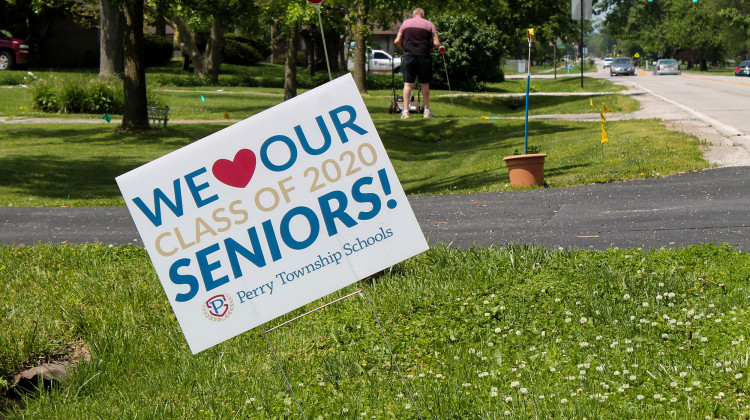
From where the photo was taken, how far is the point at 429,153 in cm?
1717

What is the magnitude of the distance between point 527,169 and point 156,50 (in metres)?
39.4

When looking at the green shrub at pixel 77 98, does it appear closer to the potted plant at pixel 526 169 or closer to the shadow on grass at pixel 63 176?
the shadow on grass at pixel 63 176

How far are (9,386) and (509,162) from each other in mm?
7171

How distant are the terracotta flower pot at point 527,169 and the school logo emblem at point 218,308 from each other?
24.6 ft

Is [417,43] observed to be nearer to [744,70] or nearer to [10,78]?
[10,78]

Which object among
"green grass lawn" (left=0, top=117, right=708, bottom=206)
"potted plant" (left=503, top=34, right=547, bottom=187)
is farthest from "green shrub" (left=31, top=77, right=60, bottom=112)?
"potted plant" (left=503, top=34, right=547, bottom=187)

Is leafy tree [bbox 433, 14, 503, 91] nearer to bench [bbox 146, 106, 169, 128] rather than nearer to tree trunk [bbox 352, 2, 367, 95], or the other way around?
tree trunk [bbox 352, 2, 367, 95]

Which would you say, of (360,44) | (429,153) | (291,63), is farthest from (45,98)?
(429,153)

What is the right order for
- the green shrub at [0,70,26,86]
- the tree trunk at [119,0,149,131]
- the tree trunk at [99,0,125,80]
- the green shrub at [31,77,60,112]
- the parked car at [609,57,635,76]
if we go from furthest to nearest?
the parked car at [609,57,635,76] < the green shrub at [0,70,26,86] < the tree trunk at [99,0,125,80] < the green shrub at [31,77,60,112] < the tree trunk at [119,0,149,131]

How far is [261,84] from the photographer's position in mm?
38000


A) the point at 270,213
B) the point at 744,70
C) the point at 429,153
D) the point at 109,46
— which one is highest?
the point at 109,46

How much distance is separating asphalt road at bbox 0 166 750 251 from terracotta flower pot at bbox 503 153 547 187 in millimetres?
525

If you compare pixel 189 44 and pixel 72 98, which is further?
pixel 189 44

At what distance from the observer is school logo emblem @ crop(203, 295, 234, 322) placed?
12.2 feet
